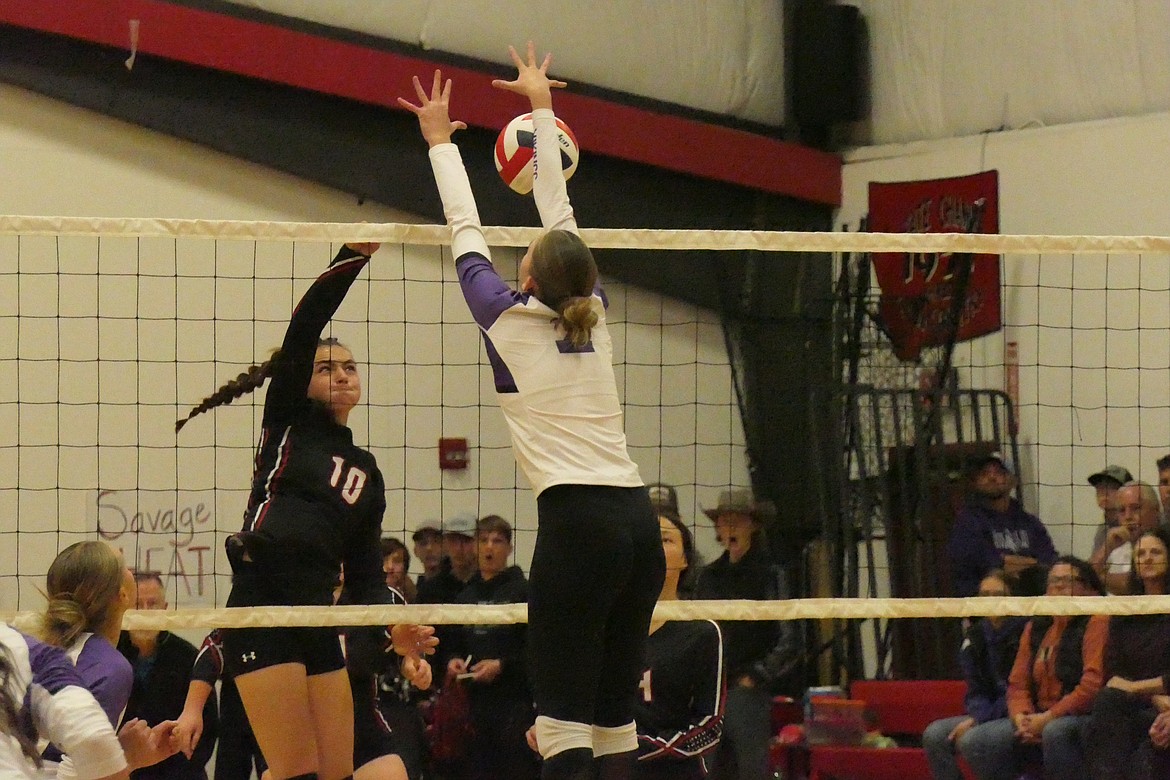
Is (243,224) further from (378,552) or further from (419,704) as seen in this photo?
(419,704)

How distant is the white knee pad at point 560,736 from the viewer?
383cm

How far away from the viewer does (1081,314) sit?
8.88 metres

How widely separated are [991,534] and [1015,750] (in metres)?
1.82

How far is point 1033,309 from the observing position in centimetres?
923

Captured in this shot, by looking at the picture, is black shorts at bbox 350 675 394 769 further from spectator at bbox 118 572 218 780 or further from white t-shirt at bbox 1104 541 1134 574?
white t-shirt at bbox 1104 541 1134 574

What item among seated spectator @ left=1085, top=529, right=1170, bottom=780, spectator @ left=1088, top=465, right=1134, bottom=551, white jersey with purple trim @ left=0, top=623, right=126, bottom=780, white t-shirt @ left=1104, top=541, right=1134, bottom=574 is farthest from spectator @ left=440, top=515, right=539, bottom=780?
white jersey with purple trim @ left=0, top=623, right=126, bottom=780

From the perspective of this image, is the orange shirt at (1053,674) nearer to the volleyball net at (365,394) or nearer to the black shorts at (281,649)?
the volleyball net at (365,394)

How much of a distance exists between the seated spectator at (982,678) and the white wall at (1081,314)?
154cm

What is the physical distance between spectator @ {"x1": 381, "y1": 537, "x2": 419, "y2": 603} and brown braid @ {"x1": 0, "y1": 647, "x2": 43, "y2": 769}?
14.1 feet

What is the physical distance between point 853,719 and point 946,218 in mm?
3737

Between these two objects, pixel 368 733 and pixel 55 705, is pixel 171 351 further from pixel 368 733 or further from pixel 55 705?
pixel 55 705

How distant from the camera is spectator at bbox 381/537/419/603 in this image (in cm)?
756

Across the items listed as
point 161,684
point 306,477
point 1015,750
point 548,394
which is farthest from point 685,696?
point 161,684

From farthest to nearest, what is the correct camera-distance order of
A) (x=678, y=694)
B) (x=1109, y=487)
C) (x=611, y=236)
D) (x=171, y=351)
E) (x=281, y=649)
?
(x=171, y=351), (x=1109, y=487), (x=678, y=694), (x=611, y=236), (x=281, y=649)
